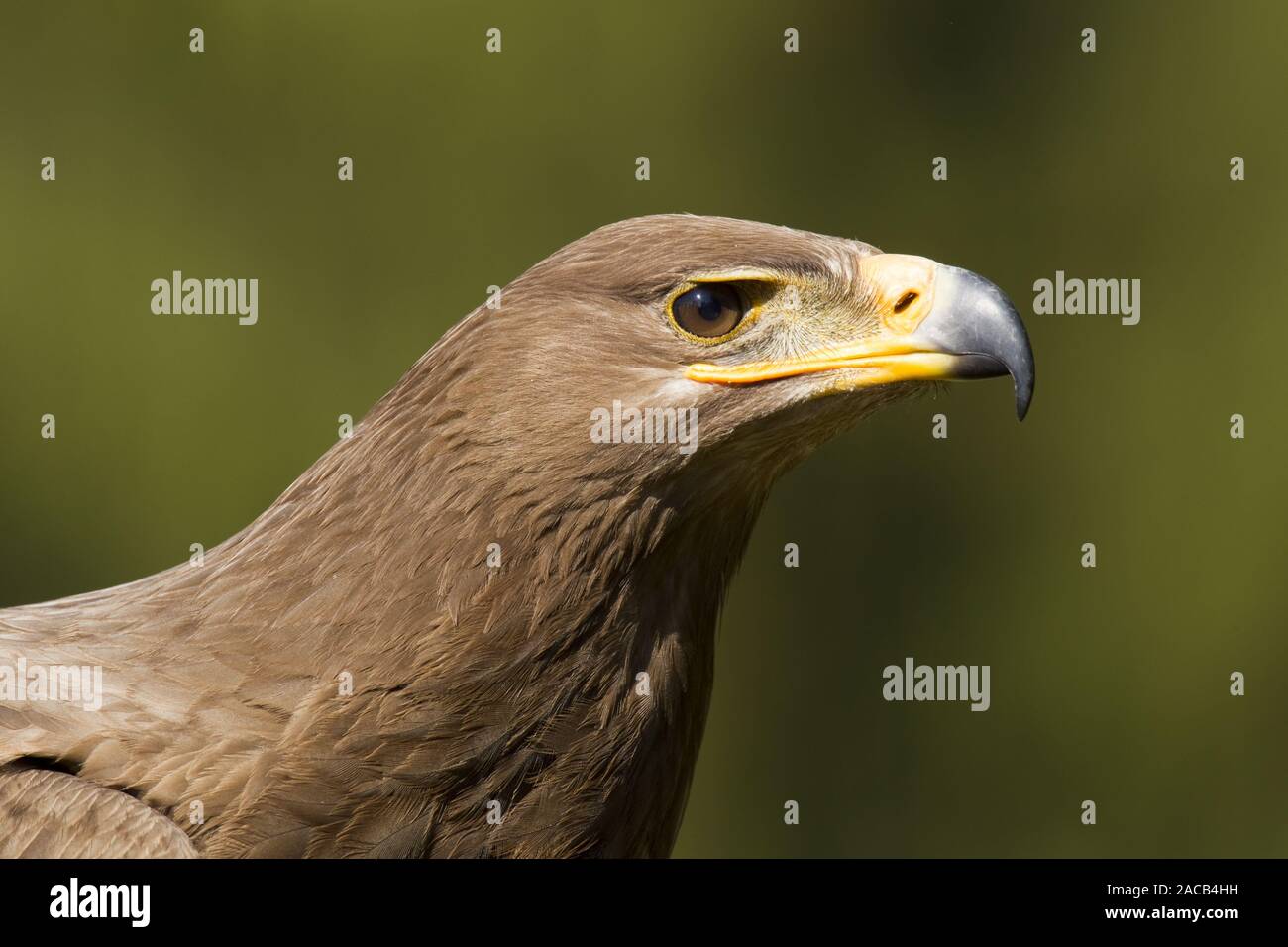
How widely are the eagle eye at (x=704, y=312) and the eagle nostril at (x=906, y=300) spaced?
0.26 metres

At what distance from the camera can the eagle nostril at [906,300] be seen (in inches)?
107

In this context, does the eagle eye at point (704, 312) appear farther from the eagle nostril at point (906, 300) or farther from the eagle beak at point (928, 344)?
the eagle nostril at point (906, 300)

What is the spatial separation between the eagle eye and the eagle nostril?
265mm

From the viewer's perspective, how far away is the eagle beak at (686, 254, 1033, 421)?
2.66 meters

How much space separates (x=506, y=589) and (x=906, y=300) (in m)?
0.79

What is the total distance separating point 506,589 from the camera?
2564 millimetres

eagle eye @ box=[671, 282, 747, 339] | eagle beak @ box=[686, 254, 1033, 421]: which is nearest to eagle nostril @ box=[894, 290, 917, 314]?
eagle beak @ box=[686, 254, 1033, 421]

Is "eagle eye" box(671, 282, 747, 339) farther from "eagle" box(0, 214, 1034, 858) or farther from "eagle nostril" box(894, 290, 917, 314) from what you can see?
"eagle nostril" box(894, 290, 917, 314)

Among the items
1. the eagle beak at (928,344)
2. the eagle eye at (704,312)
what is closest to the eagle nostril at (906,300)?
the eagle beak at (928,344)

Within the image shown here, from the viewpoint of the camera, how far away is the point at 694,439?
2.63 metres

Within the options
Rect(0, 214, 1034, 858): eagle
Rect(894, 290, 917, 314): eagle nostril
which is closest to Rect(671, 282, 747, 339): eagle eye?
Rect(0, 214, 1034, 858): eagle

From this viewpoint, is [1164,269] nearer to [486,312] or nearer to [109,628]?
[486,312]

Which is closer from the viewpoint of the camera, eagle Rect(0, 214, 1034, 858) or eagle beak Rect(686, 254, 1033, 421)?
eagle Rect(0, 214, 1034, 858)

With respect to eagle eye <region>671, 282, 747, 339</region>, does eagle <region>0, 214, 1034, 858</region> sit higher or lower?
A: lower
